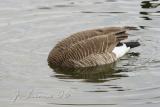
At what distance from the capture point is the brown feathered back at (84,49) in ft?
40.2

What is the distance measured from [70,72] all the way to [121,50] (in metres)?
1.61

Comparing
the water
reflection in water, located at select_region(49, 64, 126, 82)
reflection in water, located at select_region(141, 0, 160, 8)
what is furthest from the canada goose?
reflection in water, located at select_region(141, 0, 160, 8)

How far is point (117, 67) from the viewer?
1241 cm

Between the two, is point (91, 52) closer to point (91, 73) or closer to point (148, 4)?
point (91, 73)

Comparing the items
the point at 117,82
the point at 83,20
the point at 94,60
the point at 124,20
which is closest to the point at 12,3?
the point at 83,20

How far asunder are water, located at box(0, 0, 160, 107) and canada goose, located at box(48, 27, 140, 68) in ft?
0.95

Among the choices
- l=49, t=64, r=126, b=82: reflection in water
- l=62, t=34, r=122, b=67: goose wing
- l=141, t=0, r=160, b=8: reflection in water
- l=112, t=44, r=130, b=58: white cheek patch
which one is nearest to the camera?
l=49, t=64, r=126, b=82: reflection in water

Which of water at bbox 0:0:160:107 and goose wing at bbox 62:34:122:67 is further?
goose wing at bbox 62:34:122:67

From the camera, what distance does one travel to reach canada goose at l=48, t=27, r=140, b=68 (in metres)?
12.3

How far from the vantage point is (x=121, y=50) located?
42.9 ft

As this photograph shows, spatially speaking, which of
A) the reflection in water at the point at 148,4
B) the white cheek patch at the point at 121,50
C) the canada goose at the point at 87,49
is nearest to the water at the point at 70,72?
the reflection in water at the point at 148,4

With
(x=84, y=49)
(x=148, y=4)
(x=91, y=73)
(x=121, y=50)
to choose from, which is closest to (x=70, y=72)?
(x=91, y=73)

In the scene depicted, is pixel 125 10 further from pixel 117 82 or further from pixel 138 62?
pixel 117 82

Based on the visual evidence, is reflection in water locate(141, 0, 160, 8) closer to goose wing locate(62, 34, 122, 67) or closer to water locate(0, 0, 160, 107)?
water locate(0, 0, 160, 107)
